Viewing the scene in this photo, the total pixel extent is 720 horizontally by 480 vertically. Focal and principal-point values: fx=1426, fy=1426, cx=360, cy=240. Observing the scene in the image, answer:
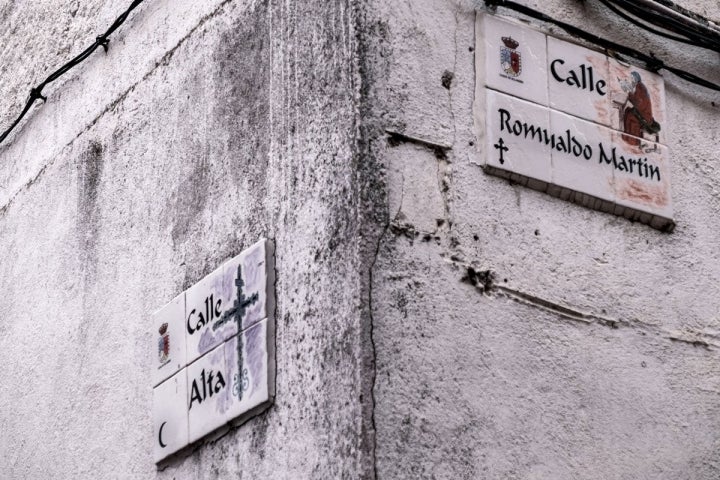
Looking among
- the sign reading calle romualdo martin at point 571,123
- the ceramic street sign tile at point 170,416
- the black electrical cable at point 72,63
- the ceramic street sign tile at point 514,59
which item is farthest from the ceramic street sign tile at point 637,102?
the black electrical cable at point 72,63

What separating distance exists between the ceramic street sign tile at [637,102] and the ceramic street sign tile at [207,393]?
144 cm

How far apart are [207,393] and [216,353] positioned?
0.12 metres

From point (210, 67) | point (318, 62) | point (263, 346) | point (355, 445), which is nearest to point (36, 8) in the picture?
point (210, 67)

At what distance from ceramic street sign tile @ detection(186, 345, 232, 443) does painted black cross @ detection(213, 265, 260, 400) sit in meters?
0.05

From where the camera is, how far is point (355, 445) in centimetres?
359

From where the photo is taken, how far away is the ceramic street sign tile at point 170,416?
423 centimetres

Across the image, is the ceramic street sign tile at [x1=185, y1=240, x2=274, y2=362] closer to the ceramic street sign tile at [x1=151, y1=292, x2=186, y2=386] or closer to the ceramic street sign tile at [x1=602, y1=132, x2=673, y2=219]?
the ceramic street sign tile at [x1=151, y1=292, x2=186, y2=386]

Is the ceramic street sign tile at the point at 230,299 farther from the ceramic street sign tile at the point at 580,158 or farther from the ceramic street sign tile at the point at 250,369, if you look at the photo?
the ceramic street sign tile at the point at 580,158

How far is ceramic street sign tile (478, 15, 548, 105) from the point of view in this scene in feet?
14.2

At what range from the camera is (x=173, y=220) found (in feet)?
15.2

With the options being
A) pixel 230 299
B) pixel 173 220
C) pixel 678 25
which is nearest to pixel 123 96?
pixel 173 220

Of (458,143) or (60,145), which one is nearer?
(458,143)

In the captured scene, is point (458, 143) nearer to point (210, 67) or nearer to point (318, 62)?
point (318, 62)

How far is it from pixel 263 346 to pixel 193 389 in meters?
0.37
